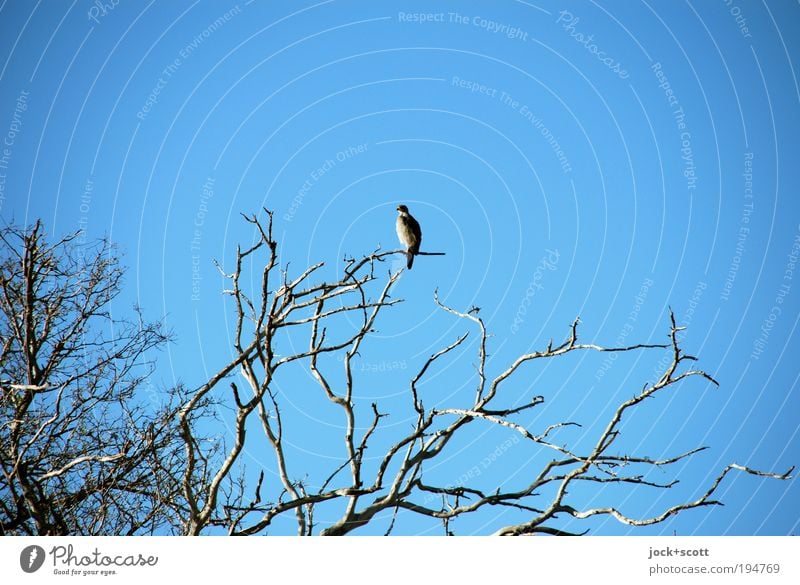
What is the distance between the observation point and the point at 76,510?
27.3 ft

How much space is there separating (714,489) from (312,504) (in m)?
3.36

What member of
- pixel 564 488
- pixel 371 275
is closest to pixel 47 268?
pixel 371 275

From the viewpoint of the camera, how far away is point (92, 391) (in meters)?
8.72

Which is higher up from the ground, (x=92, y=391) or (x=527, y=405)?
(x=92, y=391)
